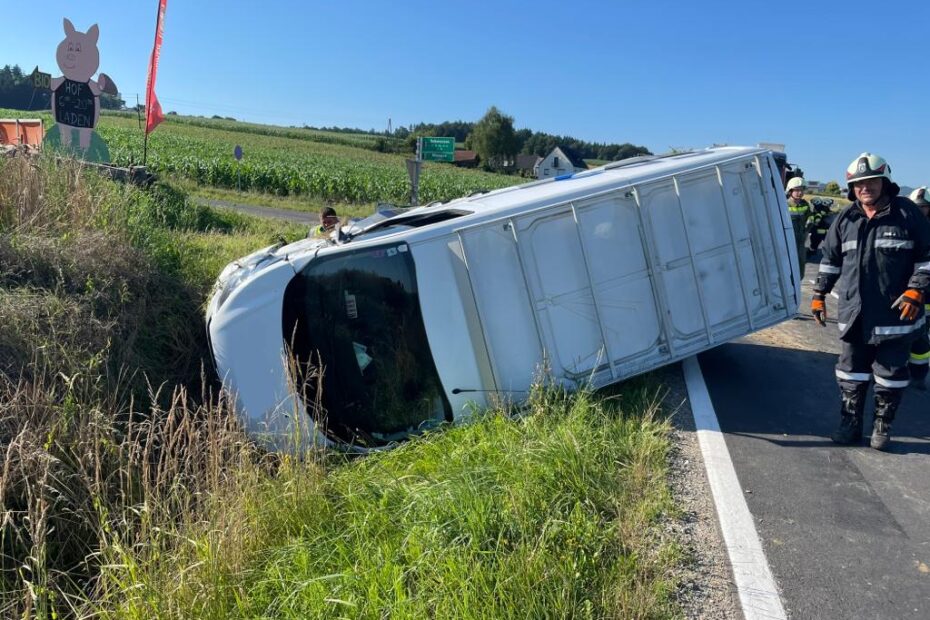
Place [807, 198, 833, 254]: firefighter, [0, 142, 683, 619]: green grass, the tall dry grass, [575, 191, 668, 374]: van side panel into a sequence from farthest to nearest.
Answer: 1. [807, 198, 833, 254]: firefighter
2. [575, 191, 668, 374]: van side panel
3. the tall dry grass
4. [0, 142, 683, 619]: green grass

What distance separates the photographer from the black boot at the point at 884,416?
422cm

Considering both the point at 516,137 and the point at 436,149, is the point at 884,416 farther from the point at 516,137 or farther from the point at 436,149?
the point at 516,137

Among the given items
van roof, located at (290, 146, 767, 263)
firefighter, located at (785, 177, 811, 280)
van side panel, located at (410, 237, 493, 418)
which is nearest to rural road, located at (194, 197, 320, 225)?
firefighter, located at (785, 177, 811, 280)

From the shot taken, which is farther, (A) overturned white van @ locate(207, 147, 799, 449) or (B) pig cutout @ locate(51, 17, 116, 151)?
(B) pig cutout @ locate(51, 17, 116, 151)

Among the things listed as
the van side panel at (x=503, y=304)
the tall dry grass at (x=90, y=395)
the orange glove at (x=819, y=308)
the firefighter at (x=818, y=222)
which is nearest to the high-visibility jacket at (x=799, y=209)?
the firefighter at (x=818, y=222)

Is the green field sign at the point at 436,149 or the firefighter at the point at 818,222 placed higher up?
the green field sign at the point at 436,149

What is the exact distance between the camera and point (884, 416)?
14.0ft

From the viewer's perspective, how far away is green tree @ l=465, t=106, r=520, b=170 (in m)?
76.5

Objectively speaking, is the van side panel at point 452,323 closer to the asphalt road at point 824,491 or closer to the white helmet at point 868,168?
the asphalt road at point 824,491

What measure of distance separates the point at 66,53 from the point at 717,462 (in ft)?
33.1

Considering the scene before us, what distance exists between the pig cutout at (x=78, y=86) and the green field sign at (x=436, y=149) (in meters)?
6.66

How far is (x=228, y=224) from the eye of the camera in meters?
13.0

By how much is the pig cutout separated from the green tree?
69.7 m

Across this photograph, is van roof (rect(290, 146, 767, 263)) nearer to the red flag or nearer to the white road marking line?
the white road marking line
